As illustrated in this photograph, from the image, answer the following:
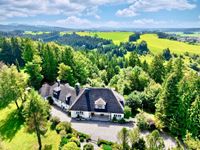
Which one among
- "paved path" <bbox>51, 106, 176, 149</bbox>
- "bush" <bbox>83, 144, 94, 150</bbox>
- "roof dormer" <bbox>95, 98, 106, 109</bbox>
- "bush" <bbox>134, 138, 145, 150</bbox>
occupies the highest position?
"roof dormer" <bbox>95, 98, 106, 109</bbox>

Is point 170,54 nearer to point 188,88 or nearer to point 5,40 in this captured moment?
point 5,40

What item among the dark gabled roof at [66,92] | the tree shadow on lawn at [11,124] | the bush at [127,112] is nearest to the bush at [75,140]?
the bush at [127,112]

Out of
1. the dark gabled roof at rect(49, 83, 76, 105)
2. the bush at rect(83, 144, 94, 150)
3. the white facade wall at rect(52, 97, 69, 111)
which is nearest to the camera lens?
the bush at rect(83, 144, 94, 150)

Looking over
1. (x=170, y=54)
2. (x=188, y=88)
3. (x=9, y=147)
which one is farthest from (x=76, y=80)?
(x=170, y=54)

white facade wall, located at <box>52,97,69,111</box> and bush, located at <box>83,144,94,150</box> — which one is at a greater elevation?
white facade wall, located at <box>52,97,69,111</box>

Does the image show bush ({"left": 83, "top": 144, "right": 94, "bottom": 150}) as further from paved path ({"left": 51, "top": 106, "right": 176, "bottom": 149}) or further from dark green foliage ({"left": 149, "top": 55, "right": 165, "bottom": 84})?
dark green foliage ({"left": 149, "top": 55, "right": 165, "bottom": 84})

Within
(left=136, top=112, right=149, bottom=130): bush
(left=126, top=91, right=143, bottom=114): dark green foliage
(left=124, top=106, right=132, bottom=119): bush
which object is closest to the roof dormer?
(left=124, top=106, right=132, bottom=119): bush

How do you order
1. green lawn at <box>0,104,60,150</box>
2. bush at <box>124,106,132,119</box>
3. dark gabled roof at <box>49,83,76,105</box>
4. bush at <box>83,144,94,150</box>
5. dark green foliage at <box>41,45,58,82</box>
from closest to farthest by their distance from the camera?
1. bush at <box>83,144,94,150</box>
2. green lawn at <box>0,104,60,150</box>
3. bush at <box>124,106,132,119</box>
4. dark gabled roof at <box>49,83,76,105</box>
5. dark green foliage at <box>41,45,58,82</box>
